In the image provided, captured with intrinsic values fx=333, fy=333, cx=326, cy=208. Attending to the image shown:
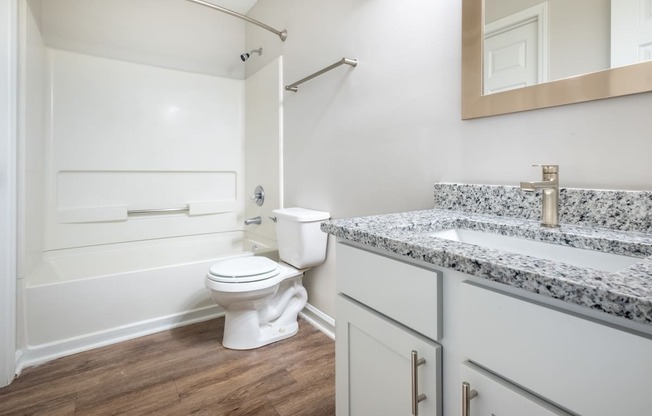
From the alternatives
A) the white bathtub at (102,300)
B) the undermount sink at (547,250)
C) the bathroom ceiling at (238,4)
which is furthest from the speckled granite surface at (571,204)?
the bathroom ceiling at (238,4)

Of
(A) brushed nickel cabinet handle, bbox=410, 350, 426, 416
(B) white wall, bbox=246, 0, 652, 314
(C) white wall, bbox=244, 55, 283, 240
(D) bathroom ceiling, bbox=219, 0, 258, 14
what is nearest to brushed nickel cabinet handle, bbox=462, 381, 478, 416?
(A) brushed nickel cabinet handle, bbox=410, 350, 426, 416

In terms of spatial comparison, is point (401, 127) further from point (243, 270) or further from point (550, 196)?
point (243, 270)

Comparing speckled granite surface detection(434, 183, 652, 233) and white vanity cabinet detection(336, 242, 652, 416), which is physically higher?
speckled granite surface detection(434, 183, 652, 233)

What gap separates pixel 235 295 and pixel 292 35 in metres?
1.70

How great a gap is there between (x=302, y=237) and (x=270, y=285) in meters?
0.31

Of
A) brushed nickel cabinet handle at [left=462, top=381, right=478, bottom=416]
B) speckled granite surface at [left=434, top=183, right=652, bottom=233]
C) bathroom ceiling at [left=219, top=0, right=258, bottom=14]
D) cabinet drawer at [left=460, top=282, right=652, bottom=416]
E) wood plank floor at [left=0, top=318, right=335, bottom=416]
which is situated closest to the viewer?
cabinet drawer at [left=460, top=282, right=652, bottom=416]

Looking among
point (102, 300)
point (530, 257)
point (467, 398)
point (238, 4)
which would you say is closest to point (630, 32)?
point (530, 257)

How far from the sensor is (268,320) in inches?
77.4

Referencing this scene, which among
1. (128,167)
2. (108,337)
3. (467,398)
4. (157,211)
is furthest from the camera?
(157,211)

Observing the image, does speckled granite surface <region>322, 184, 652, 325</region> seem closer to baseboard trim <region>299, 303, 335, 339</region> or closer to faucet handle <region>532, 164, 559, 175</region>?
faucet handle <region>532, 164, 559, 175</region>

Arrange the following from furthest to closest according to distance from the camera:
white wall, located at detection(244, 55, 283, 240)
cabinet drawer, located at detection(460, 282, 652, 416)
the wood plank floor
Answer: white wall, located at detection(244, 55, 283, 240)
the wood plank floor
cabinet drawer, located at detection(460, 282, 652, 416)

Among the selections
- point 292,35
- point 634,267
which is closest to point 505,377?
point 634,267

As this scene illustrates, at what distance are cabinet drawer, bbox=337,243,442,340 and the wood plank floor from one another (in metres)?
0.78

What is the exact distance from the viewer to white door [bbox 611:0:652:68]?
806 millimetres
